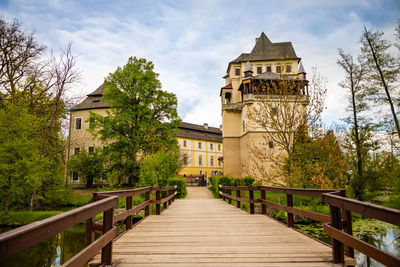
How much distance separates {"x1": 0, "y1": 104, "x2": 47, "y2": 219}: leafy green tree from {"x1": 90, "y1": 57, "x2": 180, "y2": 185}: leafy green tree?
7246 mm

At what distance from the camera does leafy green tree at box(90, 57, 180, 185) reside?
2089cm

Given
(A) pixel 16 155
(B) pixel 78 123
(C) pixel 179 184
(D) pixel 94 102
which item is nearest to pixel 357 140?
(C) pixel 179 184

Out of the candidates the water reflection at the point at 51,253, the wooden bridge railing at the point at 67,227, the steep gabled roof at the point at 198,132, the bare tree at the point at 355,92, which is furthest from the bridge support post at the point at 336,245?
the steep gabled roof at the point at 198,132

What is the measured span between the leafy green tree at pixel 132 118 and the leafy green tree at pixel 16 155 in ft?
23.8

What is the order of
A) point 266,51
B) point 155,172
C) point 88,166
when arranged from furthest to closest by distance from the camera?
point 266,51, point 88,166, point 155,172

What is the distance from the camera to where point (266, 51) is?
31.9 m

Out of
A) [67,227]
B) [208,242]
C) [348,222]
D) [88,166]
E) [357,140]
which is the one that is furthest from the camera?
[88,166]

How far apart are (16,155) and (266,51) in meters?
28.8

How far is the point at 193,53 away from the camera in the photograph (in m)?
22.5

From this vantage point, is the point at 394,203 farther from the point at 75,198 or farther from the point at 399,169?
the point at 75,198

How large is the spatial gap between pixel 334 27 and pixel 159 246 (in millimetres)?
14014

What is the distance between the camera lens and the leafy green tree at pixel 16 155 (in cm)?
1293

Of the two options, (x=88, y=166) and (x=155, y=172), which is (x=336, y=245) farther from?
(x=88, y=166)

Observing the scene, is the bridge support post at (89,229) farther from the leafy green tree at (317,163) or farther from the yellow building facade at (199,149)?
the yellow building facade at (199,149)
